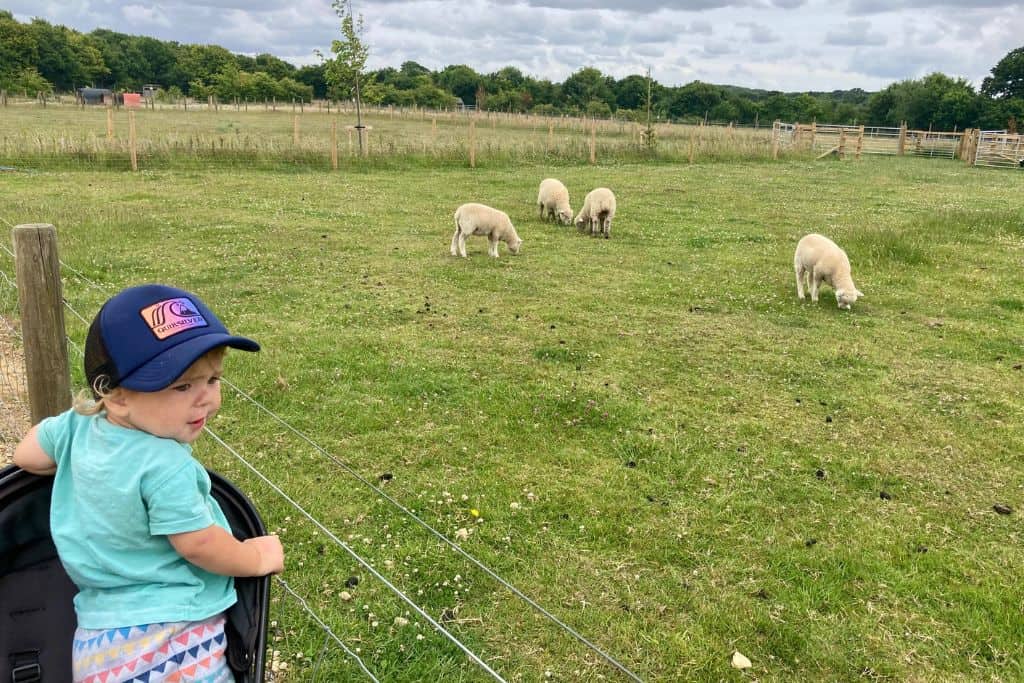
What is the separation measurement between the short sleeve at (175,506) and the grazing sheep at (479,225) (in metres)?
11.7

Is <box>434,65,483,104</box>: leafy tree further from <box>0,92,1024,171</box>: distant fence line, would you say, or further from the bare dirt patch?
the bare dirt patch

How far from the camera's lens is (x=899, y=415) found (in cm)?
723

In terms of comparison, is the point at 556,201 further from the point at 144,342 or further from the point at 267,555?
the point at 144,342

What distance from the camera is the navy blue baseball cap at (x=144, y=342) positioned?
212 centimetres

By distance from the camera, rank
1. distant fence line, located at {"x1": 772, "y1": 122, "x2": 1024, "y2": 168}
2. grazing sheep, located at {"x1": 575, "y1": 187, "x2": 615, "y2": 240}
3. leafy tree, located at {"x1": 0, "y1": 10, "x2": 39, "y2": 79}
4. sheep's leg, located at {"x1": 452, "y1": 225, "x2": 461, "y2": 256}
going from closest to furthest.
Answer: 1. sheep's leg, located at {"x1": 452, "y1": 225, "x2": 461, "y2": 256}
2. grazing sheep, located at {"x1": 575, "y1": 187, "x2": 615, "y2": 240}
3. distant fence line, located at {"x1": 772, "y1": 122, "x2": 1024, "y2": 168}
4. leafy tree, located at {"x1": 0, "y1": 10, "x2": 39, "y2": 79}

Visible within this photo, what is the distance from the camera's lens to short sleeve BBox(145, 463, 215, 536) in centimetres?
213

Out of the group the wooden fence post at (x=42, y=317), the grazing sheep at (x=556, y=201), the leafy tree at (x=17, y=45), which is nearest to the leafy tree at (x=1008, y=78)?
the grazing sheep at (x=556, y=201)

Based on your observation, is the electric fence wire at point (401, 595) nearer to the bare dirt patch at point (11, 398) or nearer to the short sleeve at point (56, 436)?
the short sleeve at point (56, 436)

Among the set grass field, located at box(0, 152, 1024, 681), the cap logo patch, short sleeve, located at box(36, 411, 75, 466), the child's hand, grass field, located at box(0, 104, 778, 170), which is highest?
grass field, located at box(0, 104, 778, 170)

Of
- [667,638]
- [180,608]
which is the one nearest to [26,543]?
[180,608]

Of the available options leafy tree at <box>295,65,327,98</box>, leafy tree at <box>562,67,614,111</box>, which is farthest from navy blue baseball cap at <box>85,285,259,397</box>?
leafy tree at <box>295,65,327,98</box>

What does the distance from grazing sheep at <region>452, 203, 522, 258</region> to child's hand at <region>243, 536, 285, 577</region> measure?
11.5 meters

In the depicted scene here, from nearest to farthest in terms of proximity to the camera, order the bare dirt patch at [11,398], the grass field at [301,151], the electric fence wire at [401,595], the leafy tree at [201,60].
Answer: the electric fence wire at [401,595] < the bare dirt patch at [11,398] < the grass field at [301,151] < the leafy tree at [201,60]

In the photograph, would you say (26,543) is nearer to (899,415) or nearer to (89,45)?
(899,415)
